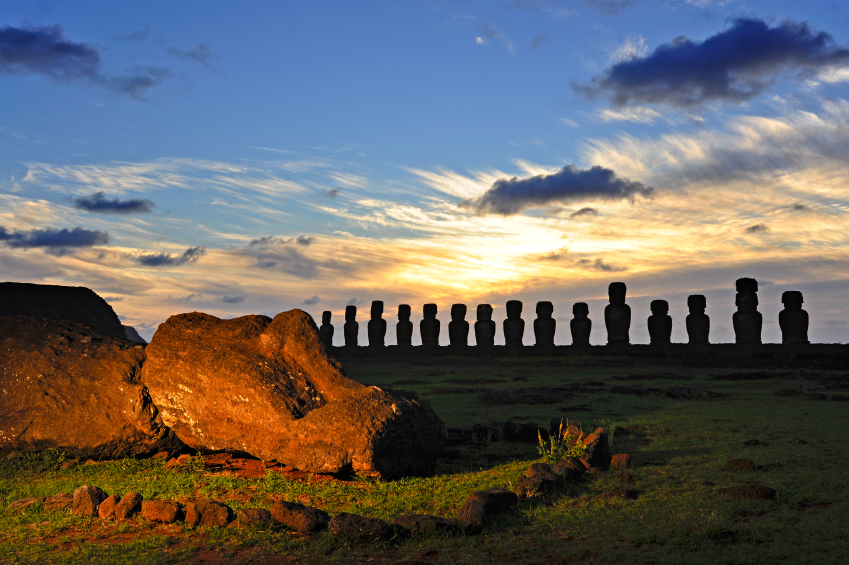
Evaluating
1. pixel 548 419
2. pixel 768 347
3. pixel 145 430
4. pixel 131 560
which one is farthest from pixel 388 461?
pixel 768 347

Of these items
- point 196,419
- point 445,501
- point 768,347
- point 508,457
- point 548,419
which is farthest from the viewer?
point 768,347

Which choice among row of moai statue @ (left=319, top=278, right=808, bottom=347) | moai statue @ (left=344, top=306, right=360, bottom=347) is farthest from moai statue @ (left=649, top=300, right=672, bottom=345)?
moai statue @ (left=344, top=306, right=360, bottom=347)

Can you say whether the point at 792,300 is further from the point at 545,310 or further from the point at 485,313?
the point at 485,313

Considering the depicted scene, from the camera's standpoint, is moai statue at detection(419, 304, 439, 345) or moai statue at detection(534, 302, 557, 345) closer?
moai statue at detection(534, 302, 557, 345)

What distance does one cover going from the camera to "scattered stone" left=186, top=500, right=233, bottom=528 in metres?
5.12

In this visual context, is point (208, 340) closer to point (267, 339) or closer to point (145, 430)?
point (267, 339)

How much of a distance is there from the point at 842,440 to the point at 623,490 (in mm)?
4330

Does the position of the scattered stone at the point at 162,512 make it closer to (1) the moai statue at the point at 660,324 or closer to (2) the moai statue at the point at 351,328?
(1) the moai statue at the point at 660,324

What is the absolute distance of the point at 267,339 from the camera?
7.75m

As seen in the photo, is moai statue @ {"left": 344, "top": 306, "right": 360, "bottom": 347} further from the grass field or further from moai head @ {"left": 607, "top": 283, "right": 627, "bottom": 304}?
the grass field

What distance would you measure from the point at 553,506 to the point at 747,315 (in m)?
26.0

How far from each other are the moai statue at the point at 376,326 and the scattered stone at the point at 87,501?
110 ft

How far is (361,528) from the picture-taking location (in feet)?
15.4

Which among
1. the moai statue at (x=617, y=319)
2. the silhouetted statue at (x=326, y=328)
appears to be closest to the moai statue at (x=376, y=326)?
the silhouetted statue at (x=326, y=328)
